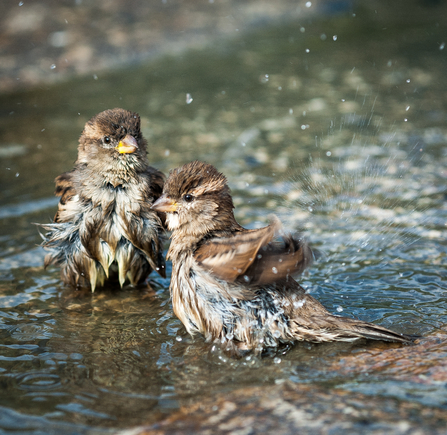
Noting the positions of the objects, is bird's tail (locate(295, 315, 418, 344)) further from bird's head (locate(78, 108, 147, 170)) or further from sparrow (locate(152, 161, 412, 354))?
bird's head (locate(78, 108, 147, 170))

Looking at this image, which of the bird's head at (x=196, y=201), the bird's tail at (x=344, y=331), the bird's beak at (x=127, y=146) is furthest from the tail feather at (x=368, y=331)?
the bird's beak at (x=127, y=146)

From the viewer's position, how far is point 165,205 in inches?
160

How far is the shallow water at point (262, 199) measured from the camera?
134 inches

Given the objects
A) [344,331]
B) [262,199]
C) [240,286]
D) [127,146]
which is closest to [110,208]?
[127,146]

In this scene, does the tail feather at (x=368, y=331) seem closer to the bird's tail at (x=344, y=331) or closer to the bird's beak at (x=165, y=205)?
the bird's tail at (x=344, y=331)

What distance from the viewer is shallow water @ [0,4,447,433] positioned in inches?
134

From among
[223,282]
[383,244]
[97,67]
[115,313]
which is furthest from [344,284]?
[97,67]

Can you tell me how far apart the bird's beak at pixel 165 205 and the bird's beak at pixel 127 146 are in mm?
544

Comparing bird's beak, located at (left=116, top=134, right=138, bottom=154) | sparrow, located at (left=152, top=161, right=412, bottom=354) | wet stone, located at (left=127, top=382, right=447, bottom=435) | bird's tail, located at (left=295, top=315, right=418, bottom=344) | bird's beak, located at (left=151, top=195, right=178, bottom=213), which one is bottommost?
wet stone, located at (left=127, top=382, right=447, bottom=435)

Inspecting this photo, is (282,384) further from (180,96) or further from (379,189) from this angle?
(180,96)

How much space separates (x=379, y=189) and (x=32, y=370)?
4091mm

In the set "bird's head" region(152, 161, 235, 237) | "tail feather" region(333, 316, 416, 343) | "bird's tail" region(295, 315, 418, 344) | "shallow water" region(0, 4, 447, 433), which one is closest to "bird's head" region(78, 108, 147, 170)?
"bird's head" region(152, 161, 235, 237)

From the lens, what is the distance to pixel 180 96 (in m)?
9.73

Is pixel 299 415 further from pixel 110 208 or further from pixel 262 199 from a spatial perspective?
pixel 262 199
